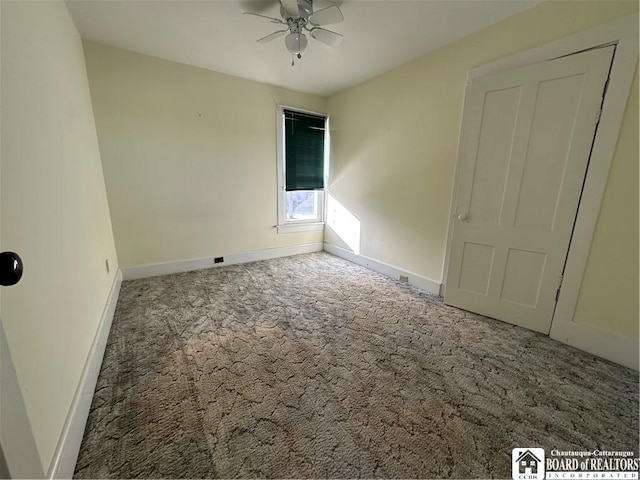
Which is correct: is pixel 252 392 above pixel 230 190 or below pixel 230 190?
below

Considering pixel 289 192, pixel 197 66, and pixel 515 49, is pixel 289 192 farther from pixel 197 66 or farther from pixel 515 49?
pixel 515 49

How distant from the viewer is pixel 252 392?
1588mm

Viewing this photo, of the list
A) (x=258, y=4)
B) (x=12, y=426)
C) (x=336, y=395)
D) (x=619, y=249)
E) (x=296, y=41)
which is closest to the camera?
(x=12, y=426)

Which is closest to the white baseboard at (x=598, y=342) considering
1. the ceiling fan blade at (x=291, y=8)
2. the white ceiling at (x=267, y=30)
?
the white ceiling at (x=267, y=30)

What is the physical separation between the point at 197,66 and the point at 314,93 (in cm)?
169

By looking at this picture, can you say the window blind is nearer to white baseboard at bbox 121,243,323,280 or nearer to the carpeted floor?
white baseboard at bbox 121,243,323,280

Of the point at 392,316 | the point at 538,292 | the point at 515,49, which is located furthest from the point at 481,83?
the point at 392,316

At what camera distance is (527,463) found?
4.03 feet

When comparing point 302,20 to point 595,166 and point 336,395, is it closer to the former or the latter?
point 595,166

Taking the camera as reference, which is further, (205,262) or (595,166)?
(205,262)

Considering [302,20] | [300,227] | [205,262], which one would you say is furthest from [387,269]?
[302,20]

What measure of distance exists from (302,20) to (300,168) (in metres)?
2.16

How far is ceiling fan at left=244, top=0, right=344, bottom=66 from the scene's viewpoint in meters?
1.97

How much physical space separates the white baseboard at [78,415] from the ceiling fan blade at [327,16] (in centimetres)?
289
